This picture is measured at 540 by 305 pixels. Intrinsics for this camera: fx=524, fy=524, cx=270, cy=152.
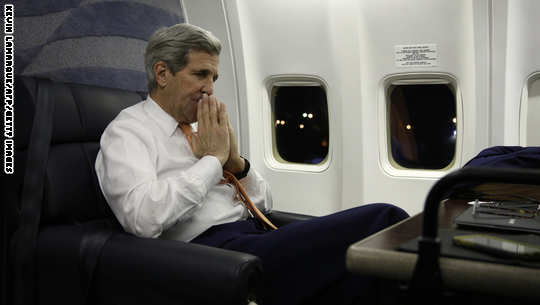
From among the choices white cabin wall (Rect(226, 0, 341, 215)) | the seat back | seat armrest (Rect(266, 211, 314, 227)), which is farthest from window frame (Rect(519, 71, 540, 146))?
the seat back

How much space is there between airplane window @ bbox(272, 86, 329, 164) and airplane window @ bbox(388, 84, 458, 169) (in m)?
0.61

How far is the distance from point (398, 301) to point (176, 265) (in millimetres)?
800

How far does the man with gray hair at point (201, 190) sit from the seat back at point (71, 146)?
0.36 ft

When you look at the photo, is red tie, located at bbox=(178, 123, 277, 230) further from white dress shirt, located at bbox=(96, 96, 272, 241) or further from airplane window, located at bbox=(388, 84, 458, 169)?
airplane window, located at bbox=(388, 84, 458, 169)

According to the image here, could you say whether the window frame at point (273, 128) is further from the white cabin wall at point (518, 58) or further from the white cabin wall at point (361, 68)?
the white cabin wall at point (518, 58)

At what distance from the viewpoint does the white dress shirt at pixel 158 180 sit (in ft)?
5.86

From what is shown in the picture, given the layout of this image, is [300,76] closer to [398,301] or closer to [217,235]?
[217,235]

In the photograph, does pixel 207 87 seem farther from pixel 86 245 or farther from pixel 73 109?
pixel 86 245

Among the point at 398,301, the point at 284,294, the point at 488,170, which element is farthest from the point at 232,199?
the point at 488,170

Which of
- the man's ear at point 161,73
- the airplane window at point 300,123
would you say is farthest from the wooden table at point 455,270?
the airplane window at point 300,123

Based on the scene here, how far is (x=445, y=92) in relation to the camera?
4.18 meters

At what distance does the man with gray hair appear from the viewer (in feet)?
5.45

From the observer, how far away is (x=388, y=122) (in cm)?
440

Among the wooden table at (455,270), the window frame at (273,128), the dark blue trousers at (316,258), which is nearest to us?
the wooden table at (455,270)
